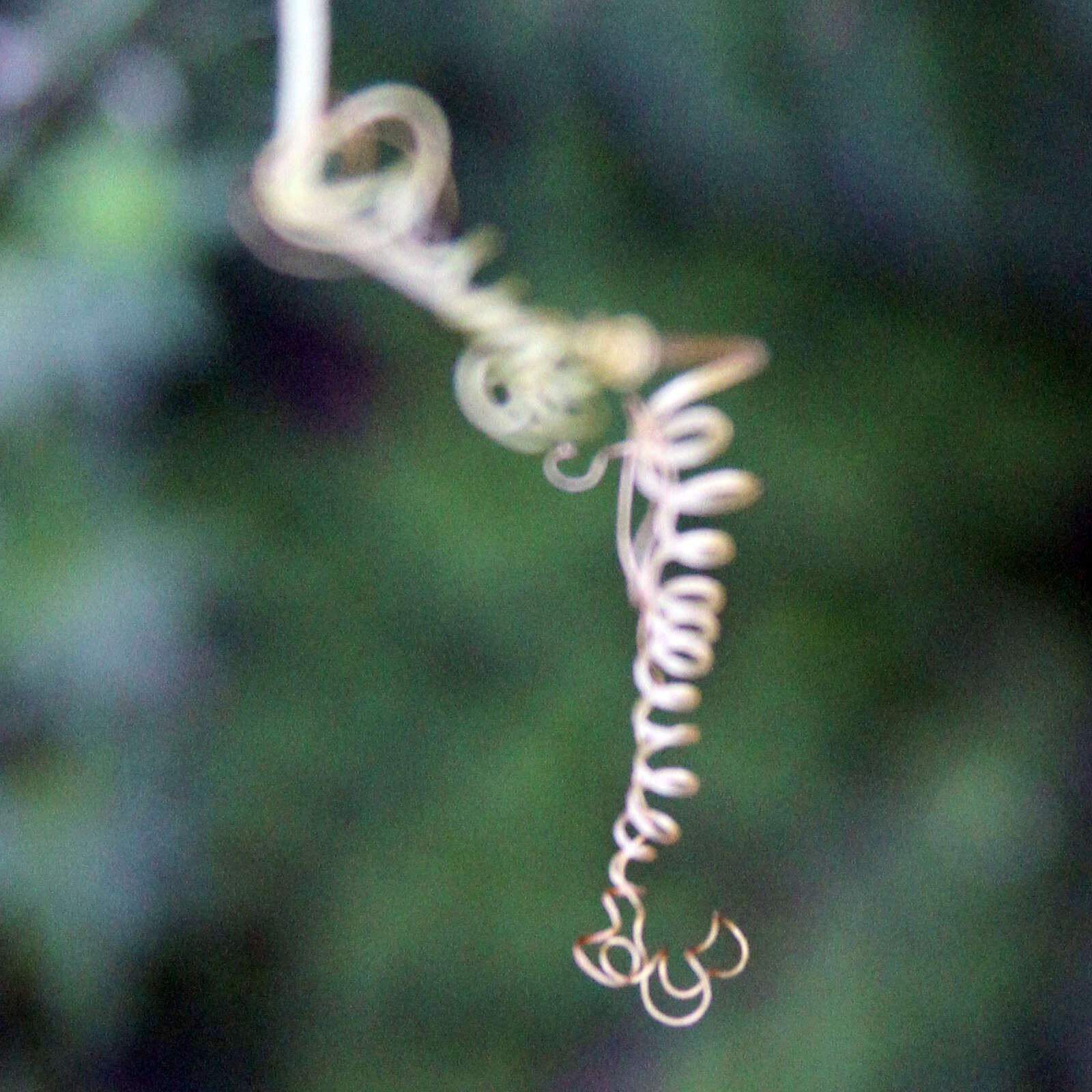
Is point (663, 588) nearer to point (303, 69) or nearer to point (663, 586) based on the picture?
point (663, 586)

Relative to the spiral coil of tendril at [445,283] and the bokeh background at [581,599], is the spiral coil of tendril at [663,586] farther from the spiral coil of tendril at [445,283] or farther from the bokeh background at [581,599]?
the bokeh background at [581,599]

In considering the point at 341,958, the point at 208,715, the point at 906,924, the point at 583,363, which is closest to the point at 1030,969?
the point at 906,924

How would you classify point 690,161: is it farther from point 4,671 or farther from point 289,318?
point 4,671

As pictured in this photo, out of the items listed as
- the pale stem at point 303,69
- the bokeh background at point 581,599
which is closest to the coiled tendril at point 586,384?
the pale stem at point 303,69

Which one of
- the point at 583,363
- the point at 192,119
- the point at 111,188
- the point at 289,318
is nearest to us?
the point at 583,363

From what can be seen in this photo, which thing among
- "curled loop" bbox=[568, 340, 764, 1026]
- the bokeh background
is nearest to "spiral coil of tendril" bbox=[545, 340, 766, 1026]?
"curled loop" bbox=[568, 340, 764, 1026]

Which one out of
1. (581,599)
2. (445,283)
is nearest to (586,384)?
(445,283)
